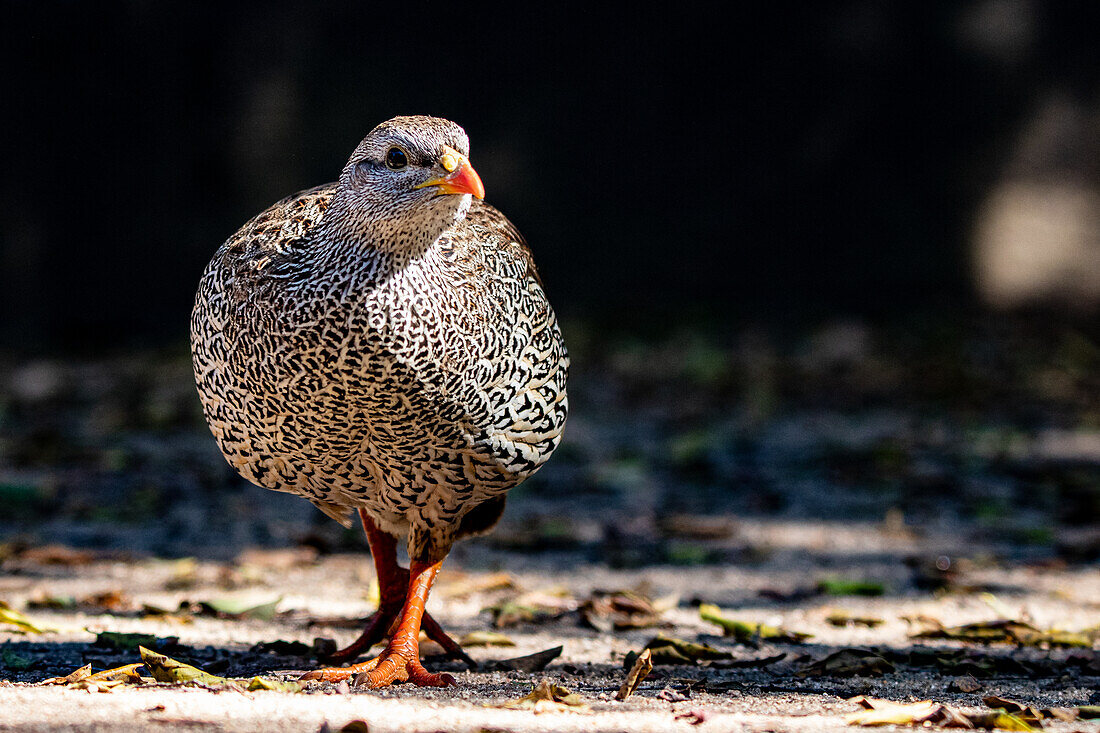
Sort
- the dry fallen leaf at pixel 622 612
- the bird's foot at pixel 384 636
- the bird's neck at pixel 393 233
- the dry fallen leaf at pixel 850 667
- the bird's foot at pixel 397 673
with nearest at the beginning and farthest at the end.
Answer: the bird's neck at pixel 393 233, the bird's foot at pixel 397 673, the dry fallen leaf at pixel 850 667, the bird's foot at pixel 384 636, the dry fallen leaf at pixel 622 612

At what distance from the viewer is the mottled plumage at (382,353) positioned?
3402 millimetres

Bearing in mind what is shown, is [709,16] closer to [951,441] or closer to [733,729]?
[951,441]

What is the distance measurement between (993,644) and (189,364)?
24.8ft

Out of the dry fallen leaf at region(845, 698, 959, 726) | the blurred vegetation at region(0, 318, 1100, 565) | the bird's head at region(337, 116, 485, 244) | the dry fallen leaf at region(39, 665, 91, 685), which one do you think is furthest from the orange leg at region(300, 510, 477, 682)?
the blurred vegetation at region(0, 318, 1100, 565)

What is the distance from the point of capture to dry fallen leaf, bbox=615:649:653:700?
11.4 feet

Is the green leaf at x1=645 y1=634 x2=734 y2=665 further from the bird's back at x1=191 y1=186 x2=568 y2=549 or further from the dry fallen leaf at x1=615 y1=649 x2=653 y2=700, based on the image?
the bird's back at x1=191 y1=186 x2=568 y2=549

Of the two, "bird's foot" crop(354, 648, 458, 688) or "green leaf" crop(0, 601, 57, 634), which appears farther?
"green leaf" crop(0, 601, 57, 634)

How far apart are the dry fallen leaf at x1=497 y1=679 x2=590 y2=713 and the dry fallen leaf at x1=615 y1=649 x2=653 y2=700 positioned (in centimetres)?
14

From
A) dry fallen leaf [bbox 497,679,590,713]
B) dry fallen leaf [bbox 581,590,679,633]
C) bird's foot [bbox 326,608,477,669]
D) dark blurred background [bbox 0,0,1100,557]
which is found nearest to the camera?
dry fallen leaf [bbox 497,679,590,713]

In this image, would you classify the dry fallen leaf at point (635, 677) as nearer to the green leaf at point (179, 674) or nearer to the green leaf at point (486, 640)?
the green leaf at point (486, 640)

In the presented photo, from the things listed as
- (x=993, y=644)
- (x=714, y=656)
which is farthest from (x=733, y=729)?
(x=993, y=644)

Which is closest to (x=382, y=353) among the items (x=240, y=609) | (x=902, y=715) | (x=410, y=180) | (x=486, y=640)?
(x=410, y=180)

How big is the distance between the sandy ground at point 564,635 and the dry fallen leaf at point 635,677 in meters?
0.05

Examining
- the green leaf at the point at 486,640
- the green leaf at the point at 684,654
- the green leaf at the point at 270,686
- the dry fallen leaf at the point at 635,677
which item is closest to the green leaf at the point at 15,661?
the green leaf at the point at 270,686
